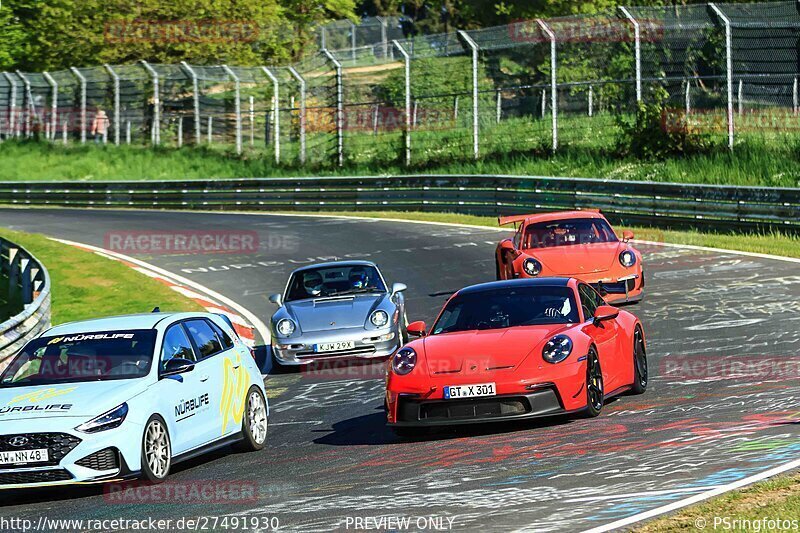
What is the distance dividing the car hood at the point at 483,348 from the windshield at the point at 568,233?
8.27m

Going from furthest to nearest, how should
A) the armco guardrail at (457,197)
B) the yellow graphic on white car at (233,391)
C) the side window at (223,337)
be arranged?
the armco guardrail at (457,197), the side window at (223,337), the yellow graphic on white car at (233,391)

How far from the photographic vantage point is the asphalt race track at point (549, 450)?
797cm

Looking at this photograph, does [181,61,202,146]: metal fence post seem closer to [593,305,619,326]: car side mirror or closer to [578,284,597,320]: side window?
[578,284,597,320]: side window

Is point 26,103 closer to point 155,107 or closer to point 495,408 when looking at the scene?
point 155,107

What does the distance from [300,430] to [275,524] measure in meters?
4.34

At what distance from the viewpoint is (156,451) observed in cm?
989

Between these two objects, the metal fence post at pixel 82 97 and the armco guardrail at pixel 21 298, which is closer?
the armco guardrail at pixel 21 298

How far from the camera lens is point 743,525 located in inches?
269

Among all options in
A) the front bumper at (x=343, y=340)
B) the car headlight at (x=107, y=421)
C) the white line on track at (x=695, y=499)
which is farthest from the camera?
the front bumper at (x=343, y=340)

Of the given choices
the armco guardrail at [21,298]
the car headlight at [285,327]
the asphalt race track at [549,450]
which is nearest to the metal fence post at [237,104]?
the armco guardrail at [21,298]

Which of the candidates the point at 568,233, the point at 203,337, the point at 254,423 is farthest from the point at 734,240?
the point at 203,337

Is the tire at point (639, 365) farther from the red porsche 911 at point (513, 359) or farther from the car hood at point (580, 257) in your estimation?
the car hood at point (580, 257)

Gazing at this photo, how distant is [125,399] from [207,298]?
12906 millimetres

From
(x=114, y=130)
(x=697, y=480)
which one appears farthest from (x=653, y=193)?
(x=114, y=130)
